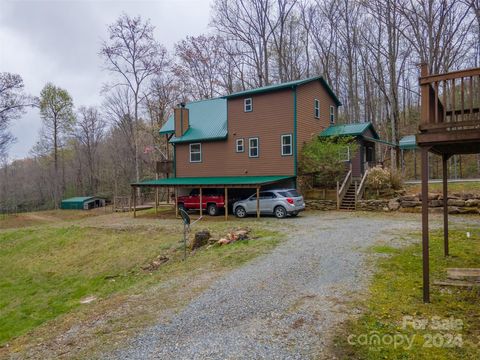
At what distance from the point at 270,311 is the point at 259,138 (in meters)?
17.4

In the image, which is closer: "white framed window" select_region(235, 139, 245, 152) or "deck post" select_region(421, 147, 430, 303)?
"deck post" select_region(421, 147, 430, 303)

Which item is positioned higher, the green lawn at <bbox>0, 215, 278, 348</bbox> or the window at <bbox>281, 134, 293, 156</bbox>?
the window at <bbox>281, 134, 293, 156</bbox>

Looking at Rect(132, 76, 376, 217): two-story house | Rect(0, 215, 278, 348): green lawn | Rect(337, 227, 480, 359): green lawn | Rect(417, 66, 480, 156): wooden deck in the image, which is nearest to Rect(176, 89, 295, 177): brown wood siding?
Rect(132, 76, 376, 217): two-story house

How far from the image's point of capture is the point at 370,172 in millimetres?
20312

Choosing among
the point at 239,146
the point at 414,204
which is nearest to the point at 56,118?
Answer: the point at 239,146

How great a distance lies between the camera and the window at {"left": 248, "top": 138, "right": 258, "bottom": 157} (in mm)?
22656

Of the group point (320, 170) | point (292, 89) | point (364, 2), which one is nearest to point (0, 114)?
point (292, 89)

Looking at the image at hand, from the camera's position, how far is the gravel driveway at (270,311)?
4.63 m

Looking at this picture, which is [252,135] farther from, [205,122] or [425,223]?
[425,223]

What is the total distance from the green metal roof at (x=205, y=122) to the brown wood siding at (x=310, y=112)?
17.4 ft

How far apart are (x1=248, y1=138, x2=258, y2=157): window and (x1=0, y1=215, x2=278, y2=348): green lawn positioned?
7.31 meters

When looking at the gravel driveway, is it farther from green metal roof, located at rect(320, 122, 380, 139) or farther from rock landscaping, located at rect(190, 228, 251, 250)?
green metal roof, located at rect(320, 122, 380, 139)

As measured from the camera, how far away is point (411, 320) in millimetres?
5105

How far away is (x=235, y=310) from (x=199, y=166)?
1971cm
